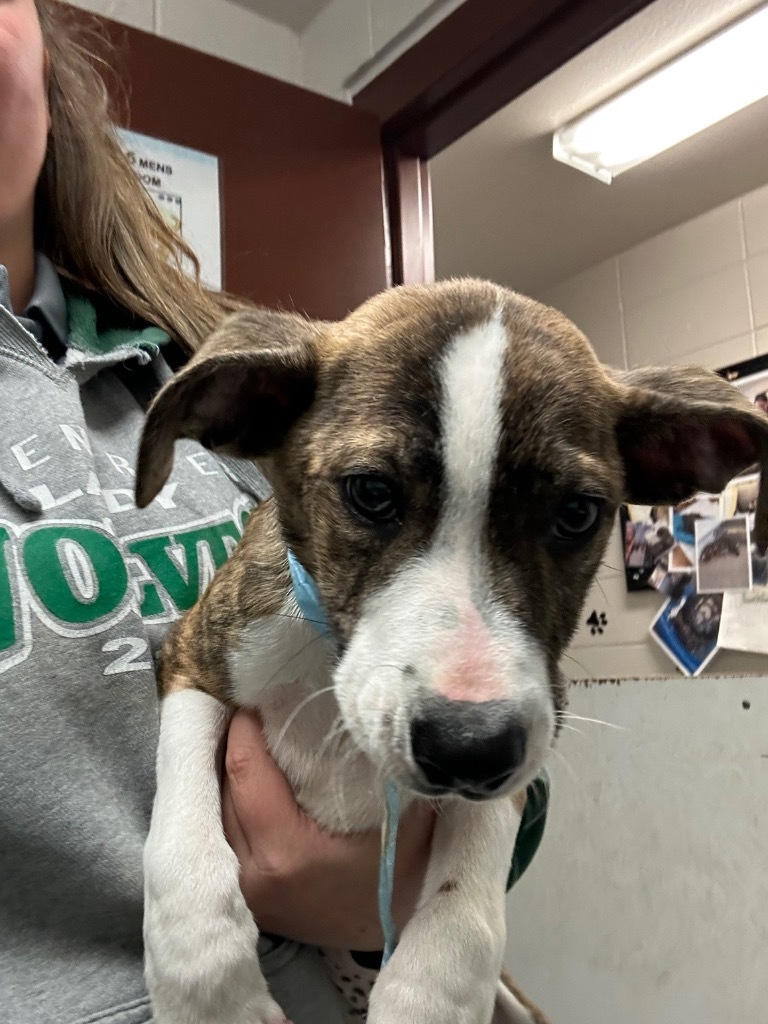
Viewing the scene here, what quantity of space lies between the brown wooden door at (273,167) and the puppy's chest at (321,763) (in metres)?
1.40

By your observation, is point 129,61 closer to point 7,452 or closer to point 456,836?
point 7,452

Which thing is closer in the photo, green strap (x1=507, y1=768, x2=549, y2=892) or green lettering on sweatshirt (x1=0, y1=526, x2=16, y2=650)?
green lettering on sweatshirt (x1=0, y1=526, x2=16, y2=650)

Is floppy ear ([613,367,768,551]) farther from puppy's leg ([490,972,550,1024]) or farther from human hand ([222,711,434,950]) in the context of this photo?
puppy's leg ([490,972,550,1024])

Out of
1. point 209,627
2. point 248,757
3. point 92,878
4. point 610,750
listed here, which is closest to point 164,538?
point 209,627

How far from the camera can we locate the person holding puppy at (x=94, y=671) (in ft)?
3.52

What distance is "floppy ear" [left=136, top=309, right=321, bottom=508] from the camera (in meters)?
1.02

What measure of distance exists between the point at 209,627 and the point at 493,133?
114 inches

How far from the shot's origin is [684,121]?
344 cm

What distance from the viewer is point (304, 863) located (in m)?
1.13

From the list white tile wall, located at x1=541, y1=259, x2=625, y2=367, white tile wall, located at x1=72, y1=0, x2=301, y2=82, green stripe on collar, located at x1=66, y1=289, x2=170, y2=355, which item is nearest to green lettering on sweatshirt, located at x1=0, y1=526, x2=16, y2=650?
green stripe on collar, located at x1=66, y1=289, x2=170, y2=355

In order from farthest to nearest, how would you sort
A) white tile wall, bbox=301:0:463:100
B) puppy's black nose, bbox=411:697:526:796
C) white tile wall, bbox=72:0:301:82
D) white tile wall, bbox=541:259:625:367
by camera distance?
white tile wall, bbox=541:259:625:367
white tile wall, bbox=72:0:301:82
white tile wall, bbox=301:0:463:100
puppy's black nose, bbox=411:697:526:796

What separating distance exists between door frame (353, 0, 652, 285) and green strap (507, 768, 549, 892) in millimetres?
1748

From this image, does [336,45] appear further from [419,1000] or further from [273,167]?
[419,1000]

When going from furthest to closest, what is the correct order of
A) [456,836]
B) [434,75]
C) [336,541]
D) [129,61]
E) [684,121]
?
1. [684,121]
2. [434,75]
3. [129,61]
4. [456,836]
5. [336,541]
